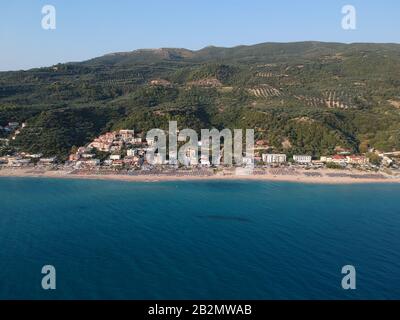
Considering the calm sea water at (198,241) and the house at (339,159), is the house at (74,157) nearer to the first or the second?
the calm sea water at (198,241)

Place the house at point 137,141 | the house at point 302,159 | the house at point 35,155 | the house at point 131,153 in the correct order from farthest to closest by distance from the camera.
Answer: the house at point 137,141 < the house at point 131,153 < the house at point 302,159 < the house at point 35,155

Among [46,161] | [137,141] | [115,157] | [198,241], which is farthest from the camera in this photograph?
[137,141]

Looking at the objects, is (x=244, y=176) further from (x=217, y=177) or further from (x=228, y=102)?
(x=228, y=102)

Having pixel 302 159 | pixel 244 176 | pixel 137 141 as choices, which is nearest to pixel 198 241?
pixel 244 176

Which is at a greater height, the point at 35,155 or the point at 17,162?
the point at 35,155

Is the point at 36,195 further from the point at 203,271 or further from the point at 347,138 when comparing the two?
the point at 347,138

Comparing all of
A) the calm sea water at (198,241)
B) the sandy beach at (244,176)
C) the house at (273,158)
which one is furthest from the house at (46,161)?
the house at (273,158)
